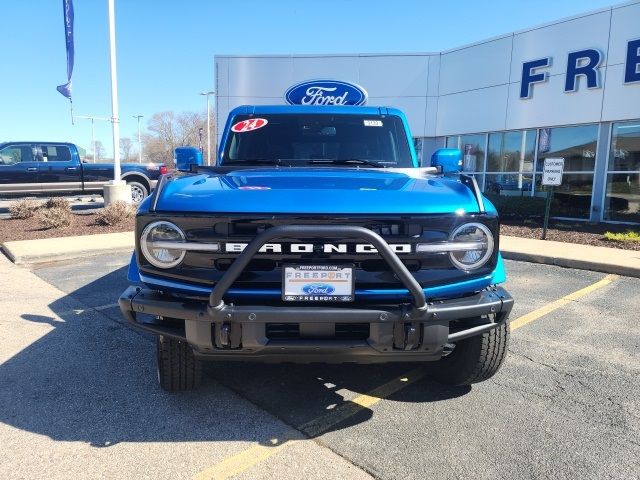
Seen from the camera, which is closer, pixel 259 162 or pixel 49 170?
pixel 259 162

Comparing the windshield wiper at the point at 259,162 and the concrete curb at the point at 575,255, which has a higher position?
the windshield wiper at the point at 259,162

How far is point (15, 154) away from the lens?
46.4 feet

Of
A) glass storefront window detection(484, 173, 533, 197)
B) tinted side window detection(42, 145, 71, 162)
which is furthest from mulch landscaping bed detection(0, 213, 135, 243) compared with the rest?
glass storefront window detection(484, 173, 533, 197)

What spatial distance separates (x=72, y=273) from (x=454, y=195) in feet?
20.1

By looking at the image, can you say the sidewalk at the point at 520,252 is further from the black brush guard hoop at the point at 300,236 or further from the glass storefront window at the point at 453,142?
the glass storefront window at the point at 453,142

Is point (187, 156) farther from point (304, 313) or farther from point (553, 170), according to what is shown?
point (553, 170)

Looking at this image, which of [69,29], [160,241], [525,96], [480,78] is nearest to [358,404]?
[160,241]

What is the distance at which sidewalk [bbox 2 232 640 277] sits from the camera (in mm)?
7340

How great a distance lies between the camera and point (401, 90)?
17.6 m

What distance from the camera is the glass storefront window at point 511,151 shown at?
14367mm

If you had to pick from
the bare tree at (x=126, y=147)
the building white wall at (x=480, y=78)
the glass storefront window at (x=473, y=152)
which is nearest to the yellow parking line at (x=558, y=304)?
the building white wall at (x=480, y=78)

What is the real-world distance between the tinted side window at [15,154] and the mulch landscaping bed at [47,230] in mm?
2958

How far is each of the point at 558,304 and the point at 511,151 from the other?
10.8 meters

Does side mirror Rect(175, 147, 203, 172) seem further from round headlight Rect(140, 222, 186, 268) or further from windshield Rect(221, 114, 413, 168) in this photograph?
round headlight Rect(140, 222, 186, 268)
